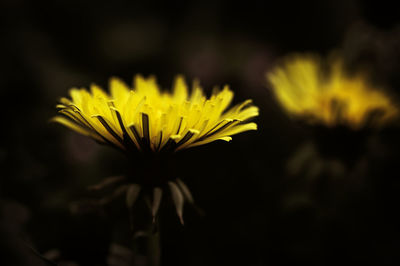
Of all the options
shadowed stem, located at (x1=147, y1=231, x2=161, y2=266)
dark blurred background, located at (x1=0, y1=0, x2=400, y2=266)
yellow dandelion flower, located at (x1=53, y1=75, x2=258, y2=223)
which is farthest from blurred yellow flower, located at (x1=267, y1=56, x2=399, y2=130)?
shadowed stem, located at (x1=147, y1=231, x2=161, y2=266)

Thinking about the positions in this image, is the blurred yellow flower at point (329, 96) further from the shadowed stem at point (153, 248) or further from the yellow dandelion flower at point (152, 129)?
the shadowed stem at point (153, 248)

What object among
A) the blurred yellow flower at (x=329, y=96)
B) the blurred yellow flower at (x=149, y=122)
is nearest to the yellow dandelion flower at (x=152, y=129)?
the blurred yellow flower at (x=149, y=122)

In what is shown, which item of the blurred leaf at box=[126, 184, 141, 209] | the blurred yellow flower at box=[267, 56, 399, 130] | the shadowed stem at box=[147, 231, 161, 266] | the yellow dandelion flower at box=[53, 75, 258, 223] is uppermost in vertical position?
the blurred yellow flower at box=[267, 56, 399, 130]

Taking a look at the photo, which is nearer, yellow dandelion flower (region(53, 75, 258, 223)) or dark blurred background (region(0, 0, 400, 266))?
yellow dandelion flower (region(53, 75, 258, 223))

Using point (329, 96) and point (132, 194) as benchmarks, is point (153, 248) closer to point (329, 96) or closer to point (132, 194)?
point (132, 194)

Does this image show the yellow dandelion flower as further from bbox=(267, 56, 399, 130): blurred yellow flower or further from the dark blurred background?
bbox=(267, 56, 399, 130): blurred yellow flower

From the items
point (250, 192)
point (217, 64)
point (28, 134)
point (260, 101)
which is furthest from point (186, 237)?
point (217, 64)

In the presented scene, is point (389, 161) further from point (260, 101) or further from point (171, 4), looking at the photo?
point (171, 4)
